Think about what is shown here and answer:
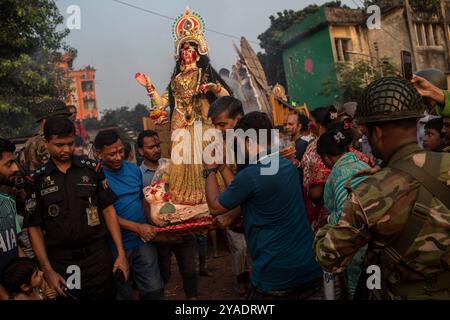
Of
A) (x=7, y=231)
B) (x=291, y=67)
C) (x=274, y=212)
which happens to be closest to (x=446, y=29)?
(x=291, y=67)

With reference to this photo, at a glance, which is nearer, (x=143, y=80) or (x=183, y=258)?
(x=183, y=258)

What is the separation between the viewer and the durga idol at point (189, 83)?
5758mm

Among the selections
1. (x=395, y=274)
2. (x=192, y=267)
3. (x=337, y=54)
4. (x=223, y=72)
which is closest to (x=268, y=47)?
(x=337, y=54)

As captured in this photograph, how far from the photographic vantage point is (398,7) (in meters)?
19.1

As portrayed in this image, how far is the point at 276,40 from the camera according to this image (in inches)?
1074

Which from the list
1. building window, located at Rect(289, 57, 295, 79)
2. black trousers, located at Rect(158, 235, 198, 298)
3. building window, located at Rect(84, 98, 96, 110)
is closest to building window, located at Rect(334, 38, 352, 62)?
building window, located at Rect(289, 57, 295, 79)

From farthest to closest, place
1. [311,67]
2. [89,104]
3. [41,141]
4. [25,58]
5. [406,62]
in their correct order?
[89,104] → [311,67] → [25,58] → [41,141] → [406,62]

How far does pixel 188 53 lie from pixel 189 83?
0.44m

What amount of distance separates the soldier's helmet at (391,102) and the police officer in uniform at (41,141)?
2780 mm

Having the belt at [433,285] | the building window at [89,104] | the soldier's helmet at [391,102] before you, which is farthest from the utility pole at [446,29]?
the building window at [89,104]

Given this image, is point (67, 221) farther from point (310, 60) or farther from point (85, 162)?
point (310, 60)

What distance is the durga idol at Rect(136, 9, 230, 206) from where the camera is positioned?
5.76m
